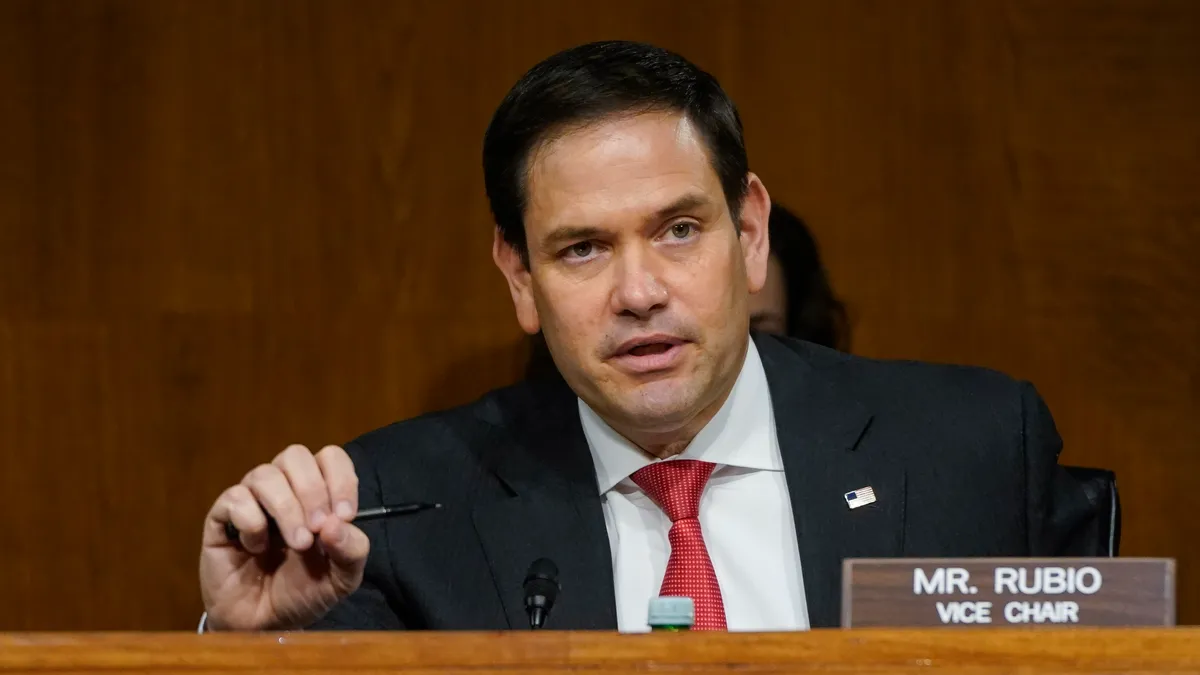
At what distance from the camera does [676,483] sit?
6.37 ft

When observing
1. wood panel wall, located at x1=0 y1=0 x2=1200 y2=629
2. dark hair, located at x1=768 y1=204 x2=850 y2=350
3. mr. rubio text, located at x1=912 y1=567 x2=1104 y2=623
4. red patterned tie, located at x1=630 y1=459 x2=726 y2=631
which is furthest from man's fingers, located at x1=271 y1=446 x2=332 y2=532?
dark hair, located at x1=768 y1=204 x2=850 y2=350

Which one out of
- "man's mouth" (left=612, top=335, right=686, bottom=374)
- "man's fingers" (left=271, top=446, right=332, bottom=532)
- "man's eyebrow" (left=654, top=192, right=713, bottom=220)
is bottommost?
"man's fingers" (left=271, top=446, right=332, bottom=532)

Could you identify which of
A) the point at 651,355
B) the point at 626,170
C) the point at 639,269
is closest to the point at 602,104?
the point at 626,170

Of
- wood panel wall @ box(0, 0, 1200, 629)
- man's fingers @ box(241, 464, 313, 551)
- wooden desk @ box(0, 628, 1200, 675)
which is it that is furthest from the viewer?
wood panel wall @ box(0, 0, 1200, 629)

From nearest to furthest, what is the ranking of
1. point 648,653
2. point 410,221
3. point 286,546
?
point 648,653 → point 286,546 → point 410,221

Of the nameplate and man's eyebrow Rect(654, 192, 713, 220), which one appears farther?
man's eyebrow Rect(654, 192, 713, 220)

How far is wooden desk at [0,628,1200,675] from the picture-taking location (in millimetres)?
1158

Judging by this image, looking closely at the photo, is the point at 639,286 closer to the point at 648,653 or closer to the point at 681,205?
the point at 681,205

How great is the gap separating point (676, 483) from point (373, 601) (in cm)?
43

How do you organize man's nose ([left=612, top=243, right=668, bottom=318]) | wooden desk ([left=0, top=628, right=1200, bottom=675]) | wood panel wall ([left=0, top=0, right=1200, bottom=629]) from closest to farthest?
wooden desk ([left=0, top=628, right=1200, bottom=675]) < man's nose ([left=612, top=243, right=668, bottom=318]) < wood panel wall ([left=0, top=0, right=1200, bottom=629])

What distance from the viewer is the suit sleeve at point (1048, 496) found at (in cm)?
201

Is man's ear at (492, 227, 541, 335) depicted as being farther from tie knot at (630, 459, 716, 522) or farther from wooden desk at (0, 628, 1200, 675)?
wooden desk at (0, 628, 1200, 675)

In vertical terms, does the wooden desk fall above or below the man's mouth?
below

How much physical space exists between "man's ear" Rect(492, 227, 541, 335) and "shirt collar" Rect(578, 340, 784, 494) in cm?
15
